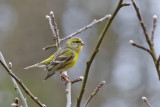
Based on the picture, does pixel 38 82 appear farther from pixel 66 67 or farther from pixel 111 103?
pixel 66 67

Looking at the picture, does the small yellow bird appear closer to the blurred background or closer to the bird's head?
the bird's head

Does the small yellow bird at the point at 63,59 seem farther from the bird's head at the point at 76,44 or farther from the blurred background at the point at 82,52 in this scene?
the blurred background at the point at 82,52

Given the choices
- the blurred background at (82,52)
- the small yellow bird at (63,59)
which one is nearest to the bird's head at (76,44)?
Result: the small yellow bird at (63,59)

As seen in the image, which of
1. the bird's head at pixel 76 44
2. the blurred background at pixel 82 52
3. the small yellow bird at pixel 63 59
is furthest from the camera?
the blurred background at pixel 82 52

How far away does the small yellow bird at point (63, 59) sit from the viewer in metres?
4.89

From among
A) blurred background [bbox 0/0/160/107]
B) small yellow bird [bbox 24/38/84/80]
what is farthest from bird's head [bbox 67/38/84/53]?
blurred background [bbox 0/0/160/107]

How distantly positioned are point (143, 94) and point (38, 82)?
13.7 ft

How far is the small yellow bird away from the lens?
192 inches

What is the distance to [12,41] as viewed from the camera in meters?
13.9

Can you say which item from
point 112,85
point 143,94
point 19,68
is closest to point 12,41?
point 19,68

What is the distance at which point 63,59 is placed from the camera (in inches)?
205

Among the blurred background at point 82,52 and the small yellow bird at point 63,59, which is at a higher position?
the small yellow bird at point 63,59

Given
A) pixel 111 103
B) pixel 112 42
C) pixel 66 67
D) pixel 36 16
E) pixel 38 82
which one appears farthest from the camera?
pixel 112 42

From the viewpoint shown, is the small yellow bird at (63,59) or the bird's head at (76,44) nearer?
the small yellow bird at (63,59)
